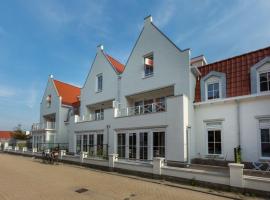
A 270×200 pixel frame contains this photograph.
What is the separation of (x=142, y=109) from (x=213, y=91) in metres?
5.76

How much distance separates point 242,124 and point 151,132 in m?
5.58

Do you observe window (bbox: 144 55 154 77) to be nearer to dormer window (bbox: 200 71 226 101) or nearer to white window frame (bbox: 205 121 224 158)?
dormer window (bbox: 200 71 226 101)

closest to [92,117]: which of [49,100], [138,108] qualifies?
[138,108]

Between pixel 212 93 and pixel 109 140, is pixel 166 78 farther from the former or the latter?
pixel 109 140

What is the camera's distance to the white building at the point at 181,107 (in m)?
14.1

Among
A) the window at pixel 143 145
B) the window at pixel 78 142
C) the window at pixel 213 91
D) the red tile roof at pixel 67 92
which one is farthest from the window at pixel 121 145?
the red tile roof at pixel 67 92

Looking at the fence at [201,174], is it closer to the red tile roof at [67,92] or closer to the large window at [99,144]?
the large window at [99,144]

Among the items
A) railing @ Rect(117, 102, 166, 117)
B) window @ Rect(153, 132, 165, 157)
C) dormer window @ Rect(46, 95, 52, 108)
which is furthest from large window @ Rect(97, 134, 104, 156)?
dormer window @ Rect(46, 95, 52, 108)

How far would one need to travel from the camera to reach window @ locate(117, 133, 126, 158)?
18334mm

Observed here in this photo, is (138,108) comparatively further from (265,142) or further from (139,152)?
(265,142)

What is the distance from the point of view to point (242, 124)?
1434 cm

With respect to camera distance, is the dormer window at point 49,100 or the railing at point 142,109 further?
the dormer window at point 49,100

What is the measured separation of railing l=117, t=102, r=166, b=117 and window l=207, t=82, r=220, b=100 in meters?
3.08

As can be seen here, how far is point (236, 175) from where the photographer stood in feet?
31.6
